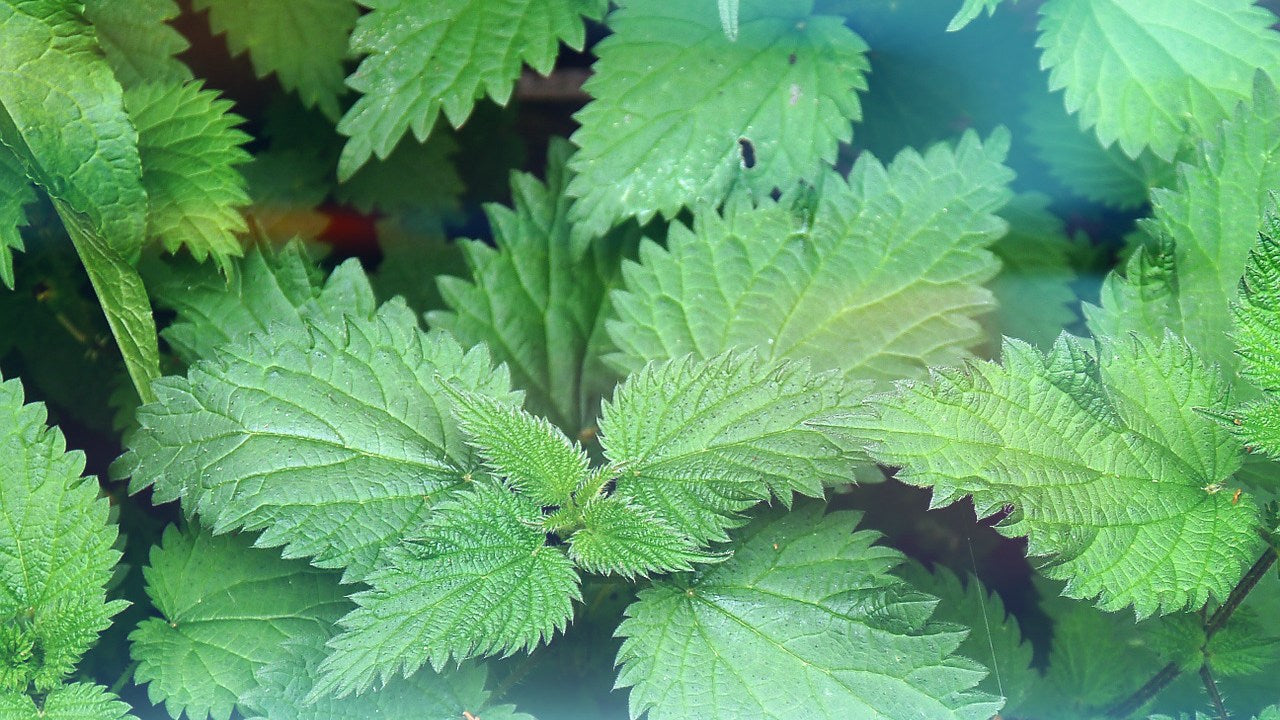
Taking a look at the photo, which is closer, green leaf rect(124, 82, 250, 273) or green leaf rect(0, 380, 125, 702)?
green leaf rect(0, 380, 125, 702)

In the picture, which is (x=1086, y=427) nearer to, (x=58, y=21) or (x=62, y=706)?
(x=62, y=706)

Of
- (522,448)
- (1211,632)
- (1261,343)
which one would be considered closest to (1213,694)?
(1211,632)

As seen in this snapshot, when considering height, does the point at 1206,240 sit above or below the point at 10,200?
above

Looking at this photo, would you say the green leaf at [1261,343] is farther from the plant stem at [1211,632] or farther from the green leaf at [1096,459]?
the plant stem at [1211,632]

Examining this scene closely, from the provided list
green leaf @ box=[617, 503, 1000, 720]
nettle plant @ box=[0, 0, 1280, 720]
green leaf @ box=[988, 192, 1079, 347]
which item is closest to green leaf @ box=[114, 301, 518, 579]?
nettle plant @ box=[0, 0, 1280, 720]

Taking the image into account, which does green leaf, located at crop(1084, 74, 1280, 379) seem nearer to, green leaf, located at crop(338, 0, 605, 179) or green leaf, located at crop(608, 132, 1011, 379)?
green leaf, located at crop(608, 132, 1011, 379)

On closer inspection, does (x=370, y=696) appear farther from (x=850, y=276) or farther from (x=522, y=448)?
(x=850, y=276)
